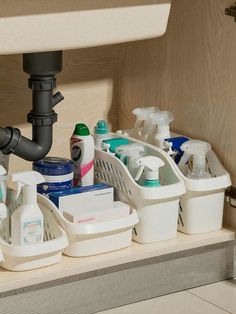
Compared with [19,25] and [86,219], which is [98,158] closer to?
[86,219]

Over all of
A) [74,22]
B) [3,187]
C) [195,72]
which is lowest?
[3,187]

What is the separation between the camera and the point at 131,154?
2195mm

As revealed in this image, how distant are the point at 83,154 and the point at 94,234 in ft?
0.80

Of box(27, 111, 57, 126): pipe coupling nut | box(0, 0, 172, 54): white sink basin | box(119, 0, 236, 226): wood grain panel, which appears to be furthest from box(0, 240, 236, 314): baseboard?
box(0, 0, 172, 54): white sink basin

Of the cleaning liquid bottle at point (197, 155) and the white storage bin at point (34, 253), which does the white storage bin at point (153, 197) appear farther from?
the white storage bin at point (34, 253)

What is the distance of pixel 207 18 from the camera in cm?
225

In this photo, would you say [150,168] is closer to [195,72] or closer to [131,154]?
[131,154]

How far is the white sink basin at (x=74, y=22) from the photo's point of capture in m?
1.85

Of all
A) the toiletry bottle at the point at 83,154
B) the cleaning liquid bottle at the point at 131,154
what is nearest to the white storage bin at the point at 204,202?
the cleaning liquid bottle at the point at 131,154

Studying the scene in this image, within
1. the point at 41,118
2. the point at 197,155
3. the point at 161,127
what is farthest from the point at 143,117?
the point at 41,118

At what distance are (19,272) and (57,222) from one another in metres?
0.14

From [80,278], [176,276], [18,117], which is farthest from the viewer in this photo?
[18,117]

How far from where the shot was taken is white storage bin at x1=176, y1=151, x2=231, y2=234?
2.17 m

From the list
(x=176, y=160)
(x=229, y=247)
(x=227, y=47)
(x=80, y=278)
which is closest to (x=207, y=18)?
(x=227, y=47)
